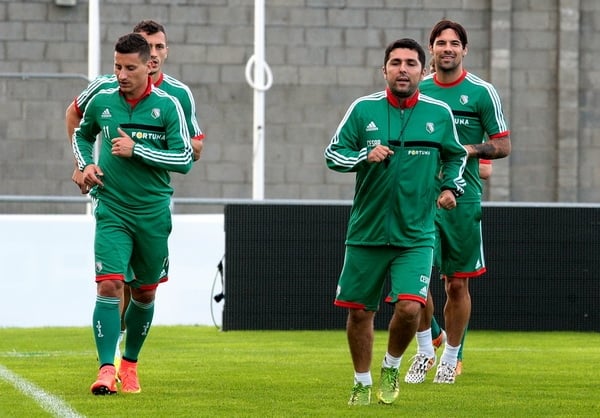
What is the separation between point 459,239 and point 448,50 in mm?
1246

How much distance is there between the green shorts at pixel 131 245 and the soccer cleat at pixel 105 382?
51 cm

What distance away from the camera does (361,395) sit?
7742 mm

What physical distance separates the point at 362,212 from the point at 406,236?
28cm

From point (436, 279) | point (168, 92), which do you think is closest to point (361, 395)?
point (168, 92)

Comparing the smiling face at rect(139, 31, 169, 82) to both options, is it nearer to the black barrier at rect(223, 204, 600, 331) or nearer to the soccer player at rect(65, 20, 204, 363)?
the soccer player at rect(65, 20, 204, 363)

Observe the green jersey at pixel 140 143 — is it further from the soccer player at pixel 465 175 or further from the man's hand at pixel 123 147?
the soccer player at pixel 465 175

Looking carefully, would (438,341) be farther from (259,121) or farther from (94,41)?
(94,41)

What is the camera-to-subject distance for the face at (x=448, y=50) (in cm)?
947

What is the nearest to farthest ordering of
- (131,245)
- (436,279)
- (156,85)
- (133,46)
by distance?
1. (133,46)
2. (131,245)
3. (156,85)
4. (436,279)

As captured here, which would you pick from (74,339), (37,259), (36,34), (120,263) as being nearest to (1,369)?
(120,263)

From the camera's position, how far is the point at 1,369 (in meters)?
10.0

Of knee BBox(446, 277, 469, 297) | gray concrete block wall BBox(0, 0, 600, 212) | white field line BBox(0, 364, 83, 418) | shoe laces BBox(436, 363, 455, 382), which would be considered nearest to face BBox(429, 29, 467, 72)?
knee BBox(446, 277, 469, 297)

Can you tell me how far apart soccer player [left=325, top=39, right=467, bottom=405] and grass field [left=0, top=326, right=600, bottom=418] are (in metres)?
0.39

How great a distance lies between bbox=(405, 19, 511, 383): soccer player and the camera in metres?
9.45
